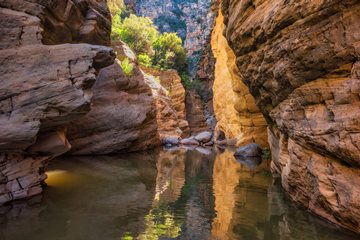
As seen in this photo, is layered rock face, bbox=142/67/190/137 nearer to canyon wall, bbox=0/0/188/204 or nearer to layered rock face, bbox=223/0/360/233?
canyon wall, bbox=0/0/188/204

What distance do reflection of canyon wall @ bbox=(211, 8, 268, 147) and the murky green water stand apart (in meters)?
11.1

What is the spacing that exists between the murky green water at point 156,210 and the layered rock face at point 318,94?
0.87m

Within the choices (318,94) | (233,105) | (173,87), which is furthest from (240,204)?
(173,87)

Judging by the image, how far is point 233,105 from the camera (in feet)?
94.1

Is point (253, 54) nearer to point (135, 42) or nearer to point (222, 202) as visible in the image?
point (222, 202)

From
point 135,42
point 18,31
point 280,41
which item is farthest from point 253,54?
point 135,42

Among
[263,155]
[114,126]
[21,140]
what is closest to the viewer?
[21,140]

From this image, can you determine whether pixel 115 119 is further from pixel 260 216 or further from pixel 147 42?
pixel 147 42

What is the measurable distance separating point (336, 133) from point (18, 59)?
857cm

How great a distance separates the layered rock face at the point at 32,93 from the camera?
8.57m

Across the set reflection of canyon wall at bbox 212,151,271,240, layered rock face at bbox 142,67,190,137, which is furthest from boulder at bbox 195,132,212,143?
reflection of canyon wall at bbox 212,151,271,240

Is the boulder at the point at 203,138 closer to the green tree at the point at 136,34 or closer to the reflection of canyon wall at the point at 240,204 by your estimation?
the green tree at the point at 136,34

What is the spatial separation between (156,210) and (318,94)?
16.9 ft

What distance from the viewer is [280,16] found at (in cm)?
963
